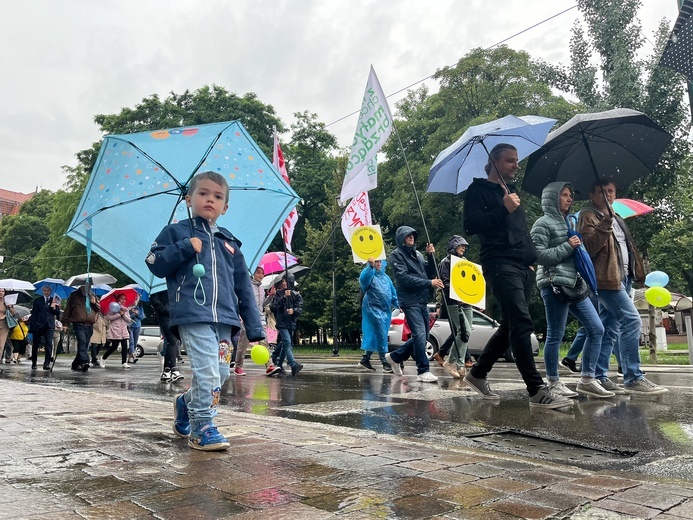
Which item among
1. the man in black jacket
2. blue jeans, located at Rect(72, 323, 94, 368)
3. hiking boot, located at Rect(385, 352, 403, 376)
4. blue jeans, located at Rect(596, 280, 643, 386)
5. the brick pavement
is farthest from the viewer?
blue jeans, located at Rect(72, 323, 94, 368)

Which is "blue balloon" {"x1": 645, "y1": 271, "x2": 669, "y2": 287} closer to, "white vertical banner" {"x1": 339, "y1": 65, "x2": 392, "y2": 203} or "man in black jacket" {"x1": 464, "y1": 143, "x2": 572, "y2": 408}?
"man in black jacket" {"x1": 464, "y1": 143, "x2": 572, "y2": 408}

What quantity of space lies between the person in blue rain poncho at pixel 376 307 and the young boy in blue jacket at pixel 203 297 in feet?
21.7

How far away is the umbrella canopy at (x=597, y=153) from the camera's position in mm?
6797

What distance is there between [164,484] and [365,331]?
812cm

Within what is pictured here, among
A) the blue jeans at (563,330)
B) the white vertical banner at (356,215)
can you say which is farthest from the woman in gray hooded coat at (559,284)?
the white vertical banner at (356,215)

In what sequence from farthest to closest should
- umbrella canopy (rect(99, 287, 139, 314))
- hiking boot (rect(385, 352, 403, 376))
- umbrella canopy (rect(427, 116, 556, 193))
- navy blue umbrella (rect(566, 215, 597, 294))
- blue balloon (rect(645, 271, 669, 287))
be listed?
umbrella canopy (rect(99, 287, 139, 314))
hiking boot (rect(385, 352, 403, 376))
blue balloon (rect(645, 271, 669, 287))
umbrella canopy (rect(427, 116, 556, 193))
navy blue umbrella (rect(566, 215, 597, 294))

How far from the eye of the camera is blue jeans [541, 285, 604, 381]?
20.4 feet

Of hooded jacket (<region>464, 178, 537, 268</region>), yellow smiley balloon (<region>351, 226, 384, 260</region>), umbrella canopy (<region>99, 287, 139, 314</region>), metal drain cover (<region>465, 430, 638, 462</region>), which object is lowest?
metal drain cover (<region>465, 430, 638, 462</region>)

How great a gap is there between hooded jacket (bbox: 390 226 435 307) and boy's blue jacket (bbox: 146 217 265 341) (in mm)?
4855

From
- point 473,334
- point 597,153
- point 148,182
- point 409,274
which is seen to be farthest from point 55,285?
point 597,153

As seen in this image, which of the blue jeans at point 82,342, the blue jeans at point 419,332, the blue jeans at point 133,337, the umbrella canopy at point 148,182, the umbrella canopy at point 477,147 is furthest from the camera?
the blue jeans at point 133,337

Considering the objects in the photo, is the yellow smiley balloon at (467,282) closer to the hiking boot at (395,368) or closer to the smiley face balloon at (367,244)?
the hiking boot at (395,368)

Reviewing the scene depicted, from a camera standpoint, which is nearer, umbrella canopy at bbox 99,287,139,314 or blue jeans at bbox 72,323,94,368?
blue jeans at bbox 72,323,94,368

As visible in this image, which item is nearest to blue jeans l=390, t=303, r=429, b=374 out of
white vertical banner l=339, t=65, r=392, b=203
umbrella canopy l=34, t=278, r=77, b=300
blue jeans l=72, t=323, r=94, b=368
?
white vertical banner l=339, t=65, r=392, b=203
